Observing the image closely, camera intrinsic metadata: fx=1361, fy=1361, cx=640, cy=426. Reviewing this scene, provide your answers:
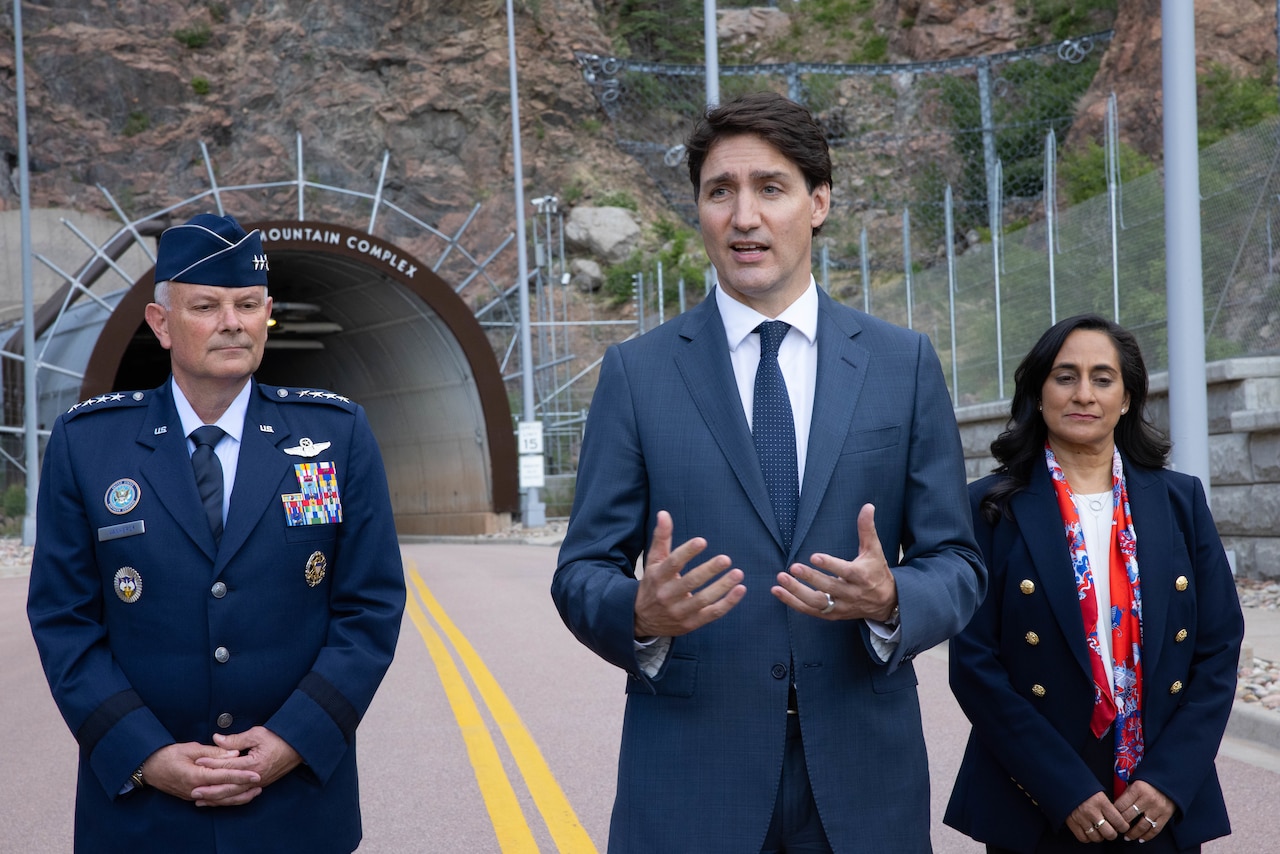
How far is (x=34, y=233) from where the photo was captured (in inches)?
1735

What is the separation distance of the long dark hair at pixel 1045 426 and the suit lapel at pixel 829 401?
3.71ft

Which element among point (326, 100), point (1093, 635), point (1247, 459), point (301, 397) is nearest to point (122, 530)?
point (301, 397)

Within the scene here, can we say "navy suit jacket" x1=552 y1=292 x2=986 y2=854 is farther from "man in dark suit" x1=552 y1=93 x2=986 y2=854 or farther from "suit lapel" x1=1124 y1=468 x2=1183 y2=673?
"suit lapel" x1=1124 y1=468 x2=1183 y2=673

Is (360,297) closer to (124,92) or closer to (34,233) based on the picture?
(34,233)

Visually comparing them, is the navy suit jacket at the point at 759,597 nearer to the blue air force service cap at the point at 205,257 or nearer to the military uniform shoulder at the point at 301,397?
the military uniform shoulder at the point at 301,397

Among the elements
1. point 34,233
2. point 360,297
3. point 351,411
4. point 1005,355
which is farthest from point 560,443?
point 351,411

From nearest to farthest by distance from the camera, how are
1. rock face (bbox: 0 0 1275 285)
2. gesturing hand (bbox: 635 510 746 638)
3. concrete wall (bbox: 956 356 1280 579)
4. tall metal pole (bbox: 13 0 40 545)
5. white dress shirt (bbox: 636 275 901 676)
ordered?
gesturing hand (bbox: 635 510 746 638), white dress shirt (bbox: 636 275 901 676), concrete wall (bbox: 956 356 1280 579), tall metal pole (bbox: 13 0 40 545), rock face (bbox: 0 0 1275 285)

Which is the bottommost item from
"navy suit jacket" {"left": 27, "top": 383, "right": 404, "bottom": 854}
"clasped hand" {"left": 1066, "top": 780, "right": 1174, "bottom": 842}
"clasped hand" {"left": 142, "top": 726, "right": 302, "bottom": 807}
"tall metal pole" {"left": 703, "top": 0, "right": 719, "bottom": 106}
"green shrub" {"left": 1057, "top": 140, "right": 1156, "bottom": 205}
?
"clasped hand" {"left": 1066, "top": 780, "right": 1174, "bottom": 842}

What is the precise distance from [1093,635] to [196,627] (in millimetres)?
2393

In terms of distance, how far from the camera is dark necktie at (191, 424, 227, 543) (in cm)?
353

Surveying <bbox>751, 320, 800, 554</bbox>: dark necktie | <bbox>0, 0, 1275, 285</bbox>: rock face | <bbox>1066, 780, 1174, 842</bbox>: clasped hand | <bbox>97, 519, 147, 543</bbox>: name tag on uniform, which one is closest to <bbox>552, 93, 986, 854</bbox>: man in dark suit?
<bbox>751, 320, 800, 554</bbox>: dark necktie

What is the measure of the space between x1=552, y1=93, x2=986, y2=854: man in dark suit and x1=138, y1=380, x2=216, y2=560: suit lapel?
3.60 ft

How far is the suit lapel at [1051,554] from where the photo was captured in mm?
3709

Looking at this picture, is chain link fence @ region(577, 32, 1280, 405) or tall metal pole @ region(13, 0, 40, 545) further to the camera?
tall metal pole @ region(13, 0, 40, 545)
